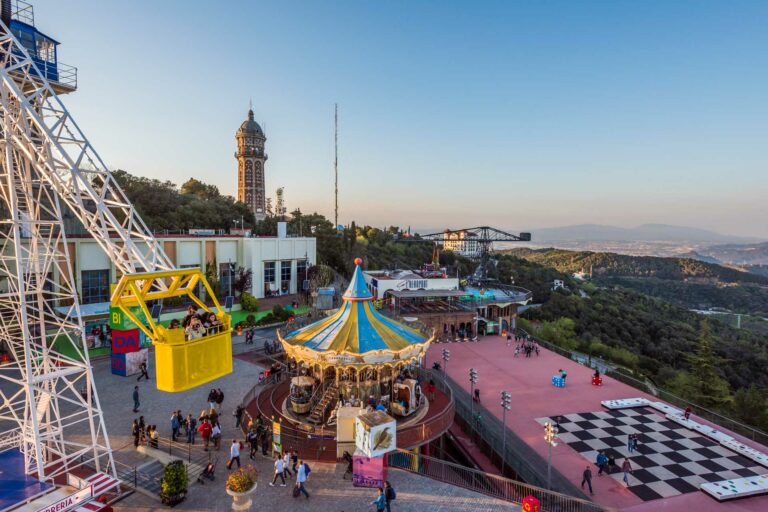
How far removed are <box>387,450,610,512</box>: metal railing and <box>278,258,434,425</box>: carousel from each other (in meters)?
2.27

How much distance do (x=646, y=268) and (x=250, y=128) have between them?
6504 inches

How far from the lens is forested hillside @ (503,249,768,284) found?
539ft

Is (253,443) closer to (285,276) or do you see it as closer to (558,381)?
(558,381)

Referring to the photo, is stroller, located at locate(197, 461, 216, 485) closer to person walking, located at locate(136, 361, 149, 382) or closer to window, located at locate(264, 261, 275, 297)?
person walking, located at locate(136, 361, 149, 382)

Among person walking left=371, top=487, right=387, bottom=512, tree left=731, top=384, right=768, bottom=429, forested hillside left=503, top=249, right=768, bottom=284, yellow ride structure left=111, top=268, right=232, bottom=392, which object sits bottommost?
forested hillside left=503, top=249, right=768, bottom=284

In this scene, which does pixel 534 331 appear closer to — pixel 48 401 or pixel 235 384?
pixel 235 384

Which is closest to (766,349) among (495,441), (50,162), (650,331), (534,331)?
(650,331)

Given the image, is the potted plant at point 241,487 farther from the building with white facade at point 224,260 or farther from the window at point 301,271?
the window at point 301,271

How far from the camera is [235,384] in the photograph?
22.6 metres

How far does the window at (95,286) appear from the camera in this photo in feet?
106

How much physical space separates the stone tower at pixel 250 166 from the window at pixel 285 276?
55603 millimetres

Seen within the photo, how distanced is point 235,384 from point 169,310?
49.6 feet

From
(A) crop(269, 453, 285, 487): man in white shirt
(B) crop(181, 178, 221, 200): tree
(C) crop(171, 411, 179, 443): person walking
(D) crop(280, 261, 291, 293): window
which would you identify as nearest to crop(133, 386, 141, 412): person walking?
(C) crop(171, 411, 179, 443): person walking

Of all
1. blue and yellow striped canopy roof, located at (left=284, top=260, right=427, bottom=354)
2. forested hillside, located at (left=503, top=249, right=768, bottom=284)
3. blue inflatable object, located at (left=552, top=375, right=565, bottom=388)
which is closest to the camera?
blue and yellow striped canopy roof, located at (left=284, top=260, right=427, bottom=354)
